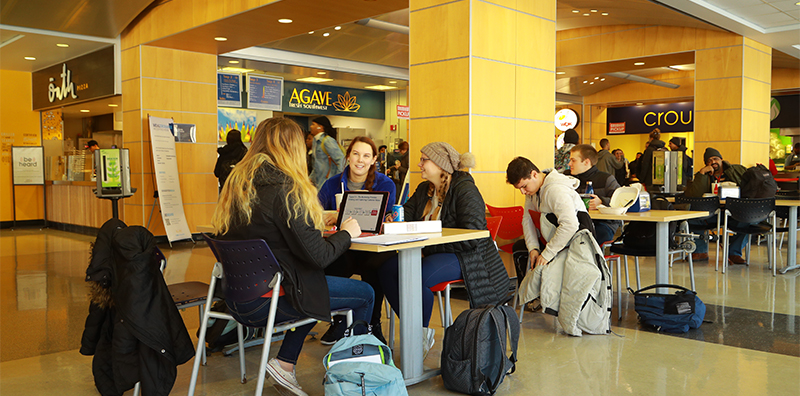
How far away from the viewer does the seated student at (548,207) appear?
3766 mm

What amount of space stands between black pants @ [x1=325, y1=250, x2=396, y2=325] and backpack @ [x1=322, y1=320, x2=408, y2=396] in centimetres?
87

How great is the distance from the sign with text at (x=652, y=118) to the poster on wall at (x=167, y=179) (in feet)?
41.5

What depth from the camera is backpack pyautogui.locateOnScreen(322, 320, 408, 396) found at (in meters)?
2.39

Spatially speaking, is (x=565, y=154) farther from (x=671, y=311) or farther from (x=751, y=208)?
(x=671, y=311)

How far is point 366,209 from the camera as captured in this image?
3049mm

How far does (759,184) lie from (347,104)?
9063 mm

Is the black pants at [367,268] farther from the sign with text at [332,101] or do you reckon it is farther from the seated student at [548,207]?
the sign with text at [332,101]

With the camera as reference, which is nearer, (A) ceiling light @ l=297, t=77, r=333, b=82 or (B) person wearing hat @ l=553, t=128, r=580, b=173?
(B) person wearing hat @ l=553, t=128, r=580, b=173

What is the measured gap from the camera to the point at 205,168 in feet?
28.4

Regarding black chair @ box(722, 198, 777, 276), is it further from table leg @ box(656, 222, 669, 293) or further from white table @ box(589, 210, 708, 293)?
table leg @ box(656, 222, 669, 293)

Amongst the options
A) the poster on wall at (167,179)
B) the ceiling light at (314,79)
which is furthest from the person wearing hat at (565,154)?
the ceiling light at (314,79)

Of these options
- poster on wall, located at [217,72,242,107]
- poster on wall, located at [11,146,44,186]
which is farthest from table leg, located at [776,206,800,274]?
poster on wall, located at [11,146,44,186]

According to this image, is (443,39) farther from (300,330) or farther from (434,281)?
(300,330)

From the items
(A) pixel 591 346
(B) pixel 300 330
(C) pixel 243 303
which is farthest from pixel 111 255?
(A) pixel 591 346
